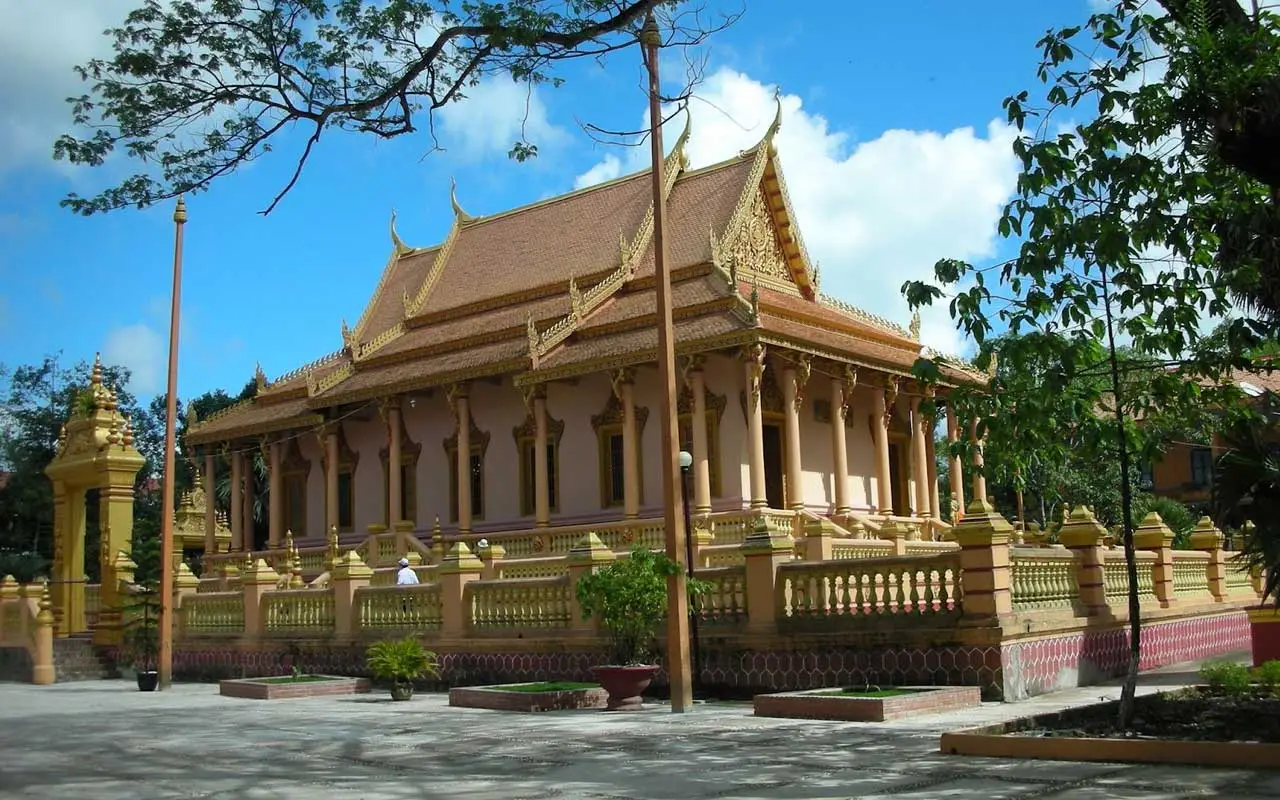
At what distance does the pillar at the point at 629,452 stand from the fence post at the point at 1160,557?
886 cm

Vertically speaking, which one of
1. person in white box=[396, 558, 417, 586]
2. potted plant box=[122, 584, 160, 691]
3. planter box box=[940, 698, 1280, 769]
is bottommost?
planter box box=[940, 698, 1280, 769]

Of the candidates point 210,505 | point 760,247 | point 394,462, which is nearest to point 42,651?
point 394,462

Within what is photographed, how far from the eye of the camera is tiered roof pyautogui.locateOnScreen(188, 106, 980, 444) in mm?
25359

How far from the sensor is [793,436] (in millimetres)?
23953

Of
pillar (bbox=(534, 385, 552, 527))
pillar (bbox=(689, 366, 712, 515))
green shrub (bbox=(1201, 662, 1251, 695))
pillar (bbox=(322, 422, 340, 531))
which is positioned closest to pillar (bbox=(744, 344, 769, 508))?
pillar (bbox=(689, 366, 712, 515))

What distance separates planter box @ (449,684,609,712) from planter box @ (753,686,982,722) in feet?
7.48

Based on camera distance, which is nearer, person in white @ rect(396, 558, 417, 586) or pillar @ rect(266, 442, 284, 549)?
person in white @ rect(396, 558, 417, 586)

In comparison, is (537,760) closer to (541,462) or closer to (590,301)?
(541,462)

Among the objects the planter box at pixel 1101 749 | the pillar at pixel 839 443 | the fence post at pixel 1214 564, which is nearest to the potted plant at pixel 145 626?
the pillar at pixel 839 443

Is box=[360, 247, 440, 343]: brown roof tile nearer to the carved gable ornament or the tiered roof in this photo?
the tiered roof

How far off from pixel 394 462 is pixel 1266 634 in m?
18.6

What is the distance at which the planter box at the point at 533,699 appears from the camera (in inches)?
563

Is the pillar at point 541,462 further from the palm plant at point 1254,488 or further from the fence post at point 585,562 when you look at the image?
the palm plant at point 1254,488

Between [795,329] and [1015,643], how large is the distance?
11.9 metres
